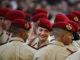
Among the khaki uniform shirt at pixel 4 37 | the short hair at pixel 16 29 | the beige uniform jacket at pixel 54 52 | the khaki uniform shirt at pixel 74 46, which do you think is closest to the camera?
the beige uniform jacket at pixel 54 52

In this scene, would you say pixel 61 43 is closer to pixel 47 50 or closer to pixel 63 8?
pixel 47 50

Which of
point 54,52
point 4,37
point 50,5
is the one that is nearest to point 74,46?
point 54,52

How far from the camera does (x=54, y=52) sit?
20.7ft

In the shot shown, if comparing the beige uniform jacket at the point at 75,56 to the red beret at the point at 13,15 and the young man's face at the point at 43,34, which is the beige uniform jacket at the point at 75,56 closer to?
the young man's face at the point at 43,34

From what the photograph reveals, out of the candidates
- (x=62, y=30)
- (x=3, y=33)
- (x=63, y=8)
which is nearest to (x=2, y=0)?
(x=63, y=8)

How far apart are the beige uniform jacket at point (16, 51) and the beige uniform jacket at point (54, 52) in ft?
1.31

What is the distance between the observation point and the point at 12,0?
48.5 ft

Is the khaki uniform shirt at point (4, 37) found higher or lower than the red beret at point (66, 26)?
lower

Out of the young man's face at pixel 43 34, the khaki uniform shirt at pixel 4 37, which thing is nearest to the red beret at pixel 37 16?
the khaki uniform shirt at pixel 4 37

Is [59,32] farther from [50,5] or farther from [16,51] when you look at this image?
[50,5]

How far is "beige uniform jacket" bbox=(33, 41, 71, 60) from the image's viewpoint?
6301 millimetres

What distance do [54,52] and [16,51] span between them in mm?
787

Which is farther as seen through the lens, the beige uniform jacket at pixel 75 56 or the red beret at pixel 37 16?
the red beret at pixel 37 16

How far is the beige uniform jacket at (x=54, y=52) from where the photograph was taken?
20.7 feet
